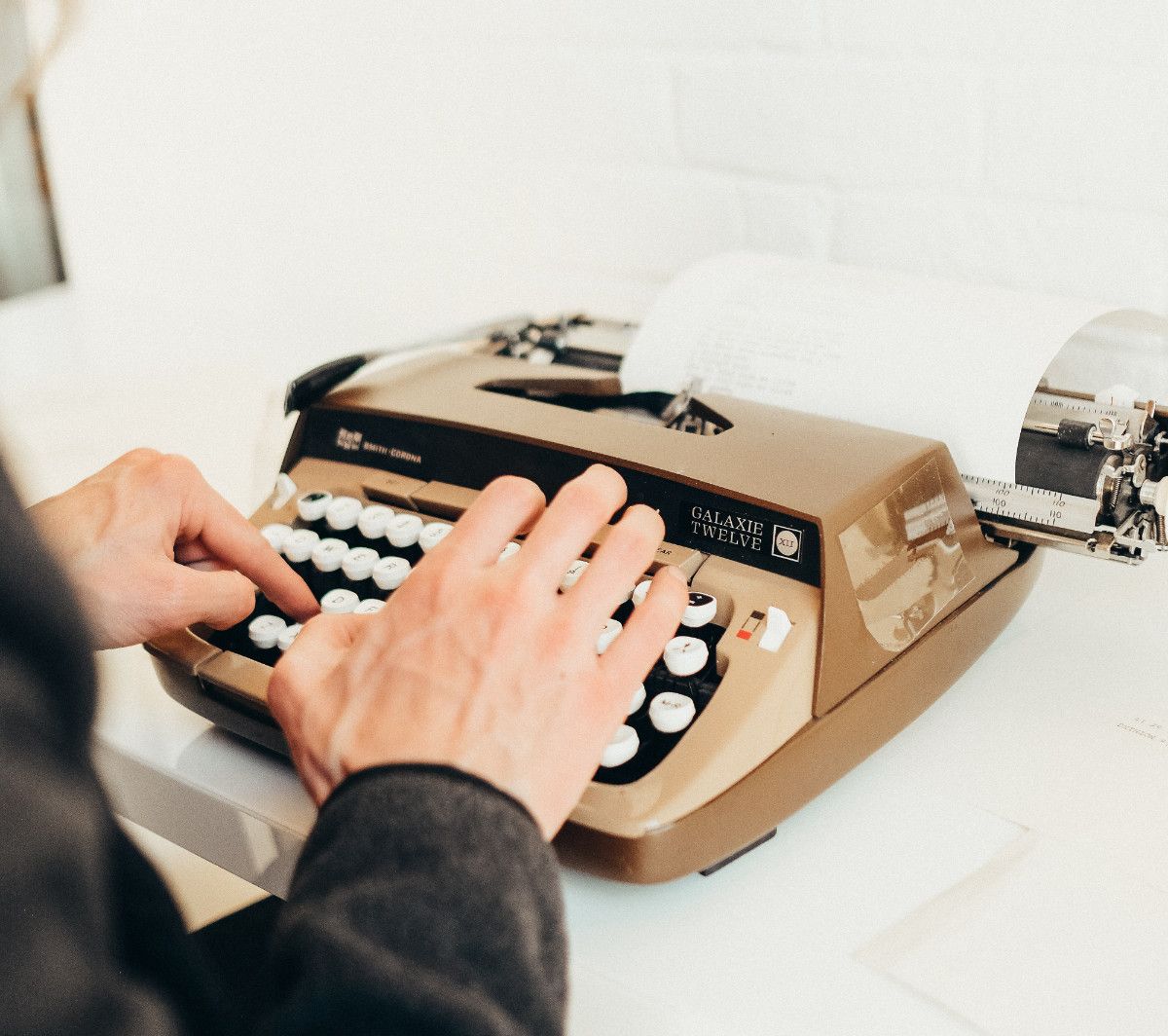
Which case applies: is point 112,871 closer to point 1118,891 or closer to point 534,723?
point 534,723

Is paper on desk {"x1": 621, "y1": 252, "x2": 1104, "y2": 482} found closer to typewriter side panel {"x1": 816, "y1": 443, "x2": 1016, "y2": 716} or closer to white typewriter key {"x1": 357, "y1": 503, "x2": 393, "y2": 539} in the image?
typewriter side panel {"x1": 816, "y1": 443, "x2": 1016, "y2": 716}

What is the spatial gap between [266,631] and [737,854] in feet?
1.05

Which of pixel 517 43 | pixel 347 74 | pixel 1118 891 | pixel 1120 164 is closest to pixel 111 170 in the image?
pixel 347 74

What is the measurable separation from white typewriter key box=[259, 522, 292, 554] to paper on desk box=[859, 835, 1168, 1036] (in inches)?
18.7

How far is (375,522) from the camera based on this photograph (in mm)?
812

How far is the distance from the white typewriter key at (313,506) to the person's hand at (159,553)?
79 millimetres

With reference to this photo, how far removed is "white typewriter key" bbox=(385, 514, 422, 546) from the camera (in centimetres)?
79

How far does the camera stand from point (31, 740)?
362 millimetres

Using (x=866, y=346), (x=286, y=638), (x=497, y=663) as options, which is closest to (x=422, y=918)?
(x=497, y=663)

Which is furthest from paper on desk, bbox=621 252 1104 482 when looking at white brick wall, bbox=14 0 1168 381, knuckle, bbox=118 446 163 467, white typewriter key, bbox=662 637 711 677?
knuckle, bbox=118 446 163 467

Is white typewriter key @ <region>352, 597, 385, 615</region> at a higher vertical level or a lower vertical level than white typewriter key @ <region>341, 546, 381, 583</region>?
lower

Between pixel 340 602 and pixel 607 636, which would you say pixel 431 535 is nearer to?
pixel 340 602

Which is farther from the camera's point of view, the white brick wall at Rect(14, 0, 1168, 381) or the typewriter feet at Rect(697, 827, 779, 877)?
the white brick wall at Rect(14, 0, 1168, 381)

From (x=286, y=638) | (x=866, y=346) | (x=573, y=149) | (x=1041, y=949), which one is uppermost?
(x=573, y=149)
